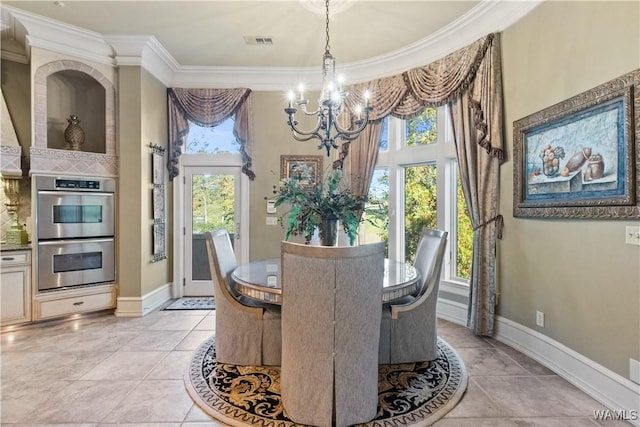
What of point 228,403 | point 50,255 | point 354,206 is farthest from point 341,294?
point 50,255

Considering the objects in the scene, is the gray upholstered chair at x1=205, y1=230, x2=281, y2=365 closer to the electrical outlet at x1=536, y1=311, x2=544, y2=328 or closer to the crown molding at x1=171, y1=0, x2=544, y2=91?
the electrical outlet at x1=536, y1=311, x2=544, y2=328

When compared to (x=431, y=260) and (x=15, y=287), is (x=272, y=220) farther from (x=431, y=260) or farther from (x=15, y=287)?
(x=15, y=287)

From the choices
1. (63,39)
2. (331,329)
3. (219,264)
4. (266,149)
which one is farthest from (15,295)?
(331,329)

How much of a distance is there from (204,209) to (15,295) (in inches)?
86.5

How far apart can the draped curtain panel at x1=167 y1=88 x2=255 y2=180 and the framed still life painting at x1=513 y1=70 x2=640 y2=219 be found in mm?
3284

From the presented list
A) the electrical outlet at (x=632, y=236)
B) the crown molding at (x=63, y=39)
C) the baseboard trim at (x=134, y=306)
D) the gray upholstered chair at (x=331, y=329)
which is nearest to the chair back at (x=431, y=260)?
the gray upholstered chair at (x=331, y=329)

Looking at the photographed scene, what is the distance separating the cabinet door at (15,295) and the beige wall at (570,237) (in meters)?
4.88

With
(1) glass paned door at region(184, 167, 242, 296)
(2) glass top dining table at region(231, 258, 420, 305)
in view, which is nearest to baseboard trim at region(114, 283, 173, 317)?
(1) glass paned door at region(184, 167, 242, 296)

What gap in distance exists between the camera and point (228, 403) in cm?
206

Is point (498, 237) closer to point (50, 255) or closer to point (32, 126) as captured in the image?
point (50, 255)

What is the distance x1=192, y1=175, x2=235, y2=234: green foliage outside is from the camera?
463 cm

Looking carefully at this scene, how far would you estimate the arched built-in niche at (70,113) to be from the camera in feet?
11.3

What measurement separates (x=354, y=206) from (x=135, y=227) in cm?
285

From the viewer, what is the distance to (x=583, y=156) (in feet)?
7.27
